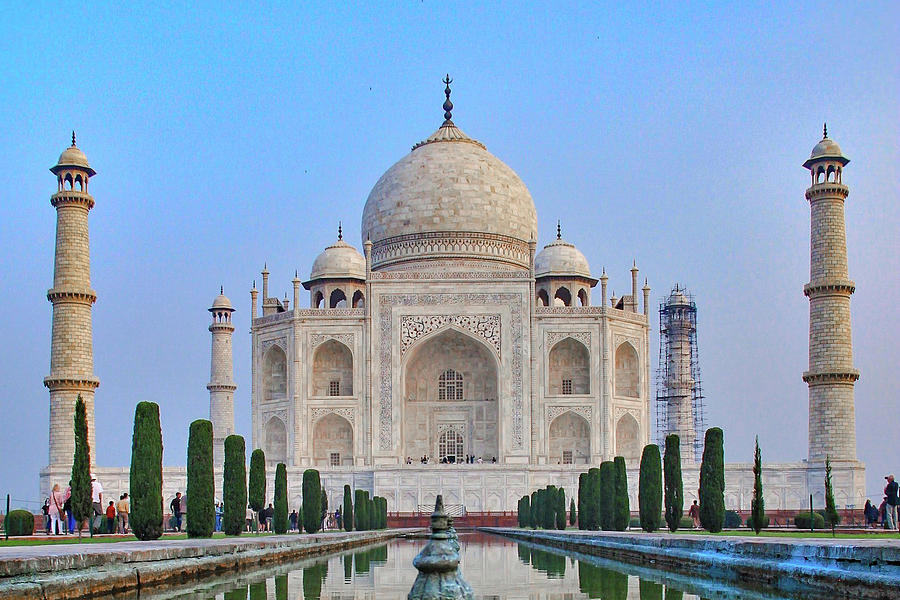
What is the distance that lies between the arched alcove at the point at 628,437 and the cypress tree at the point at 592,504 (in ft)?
35.9

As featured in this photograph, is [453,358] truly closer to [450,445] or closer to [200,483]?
[450,445]

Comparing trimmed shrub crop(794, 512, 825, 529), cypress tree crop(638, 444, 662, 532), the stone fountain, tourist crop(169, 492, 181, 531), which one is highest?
the stone fountain

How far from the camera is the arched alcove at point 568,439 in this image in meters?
31.0

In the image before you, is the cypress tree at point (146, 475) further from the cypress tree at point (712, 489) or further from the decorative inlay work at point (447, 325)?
the decorative inlay work at point (447, 325)

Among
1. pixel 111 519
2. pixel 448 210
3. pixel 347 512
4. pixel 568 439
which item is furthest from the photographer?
pixel 448 210

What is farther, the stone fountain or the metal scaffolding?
the metal scaffolding

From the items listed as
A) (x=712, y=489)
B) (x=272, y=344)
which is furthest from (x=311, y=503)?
(x=272, y=344)

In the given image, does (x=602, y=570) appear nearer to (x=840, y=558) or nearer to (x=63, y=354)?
(x=840, y=558)

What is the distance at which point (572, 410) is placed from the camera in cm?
3062

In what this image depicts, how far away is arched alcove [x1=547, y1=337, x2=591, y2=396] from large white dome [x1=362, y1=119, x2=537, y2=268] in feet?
12.4

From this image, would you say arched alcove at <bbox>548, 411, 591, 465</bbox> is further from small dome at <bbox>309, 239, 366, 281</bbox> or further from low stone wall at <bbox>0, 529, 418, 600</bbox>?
low stone wall at <bbox>0, 529, 418, 600</bbox>

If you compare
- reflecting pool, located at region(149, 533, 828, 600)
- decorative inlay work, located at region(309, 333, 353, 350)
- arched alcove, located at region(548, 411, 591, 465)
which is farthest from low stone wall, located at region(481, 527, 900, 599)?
decorative inlay work, located at region(309, 333, 353, 350)

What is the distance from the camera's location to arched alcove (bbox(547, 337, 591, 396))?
104 feet

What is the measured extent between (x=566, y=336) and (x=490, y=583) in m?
24.0
